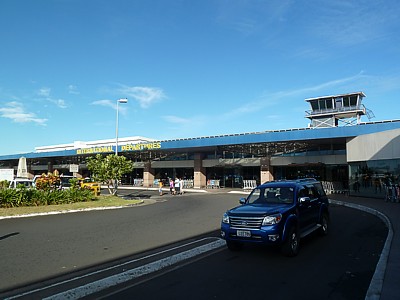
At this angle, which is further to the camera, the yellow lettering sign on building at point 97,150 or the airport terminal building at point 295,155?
the yellow lettering sign on building at point 97,150

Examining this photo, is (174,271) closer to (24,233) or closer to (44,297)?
(44,297)

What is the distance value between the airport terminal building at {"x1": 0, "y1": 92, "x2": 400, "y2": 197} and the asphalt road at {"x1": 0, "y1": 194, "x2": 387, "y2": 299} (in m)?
12.1

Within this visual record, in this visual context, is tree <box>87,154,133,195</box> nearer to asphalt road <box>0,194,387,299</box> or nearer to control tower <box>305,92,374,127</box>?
asphalt road <box>0,194,387,299</box>

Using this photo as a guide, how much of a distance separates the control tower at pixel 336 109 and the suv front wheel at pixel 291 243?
4617 cm

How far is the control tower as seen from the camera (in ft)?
165

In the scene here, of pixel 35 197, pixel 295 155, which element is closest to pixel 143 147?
pixel 295 155

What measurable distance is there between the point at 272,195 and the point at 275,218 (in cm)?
164

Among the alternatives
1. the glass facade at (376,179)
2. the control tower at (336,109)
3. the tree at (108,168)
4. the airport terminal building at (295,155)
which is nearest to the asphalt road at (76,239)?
the tree at (108,168)

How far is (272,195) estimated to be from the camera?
9203 mm

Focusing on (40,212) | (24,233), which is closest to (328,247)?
(24,233)

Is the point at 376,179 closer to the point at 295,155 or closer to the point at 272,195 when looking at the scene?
the point at 295,155

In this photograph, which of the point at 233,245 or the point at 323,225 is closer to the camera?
the point at 233,245

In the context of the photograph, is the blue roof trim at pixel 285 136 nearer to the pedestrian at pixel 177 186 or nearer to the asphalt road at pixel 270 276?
the pedestrian at pixel 177 186

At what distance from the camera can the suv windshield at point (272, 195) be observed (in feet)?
29.2
